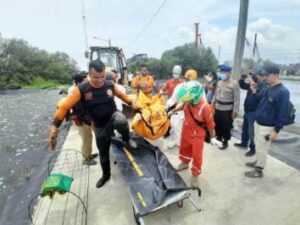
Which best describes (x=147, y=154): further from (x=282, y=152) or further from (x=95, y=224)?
(x=282, y=152)

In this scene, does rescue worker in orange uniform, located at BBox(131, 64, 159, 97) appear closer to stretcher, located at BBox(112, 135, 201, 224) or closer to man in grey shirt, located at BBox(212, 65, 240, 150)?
man in grey shirt, located at BBox(212, 65, 240, 150)

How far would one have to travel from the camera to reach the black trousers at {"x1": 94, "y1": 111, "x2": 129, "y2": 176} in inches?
86.5

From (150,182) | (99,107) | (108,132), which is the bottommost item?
(150,182)

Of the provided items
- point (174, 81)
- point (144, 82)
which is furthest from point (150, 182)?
point (144, 82)

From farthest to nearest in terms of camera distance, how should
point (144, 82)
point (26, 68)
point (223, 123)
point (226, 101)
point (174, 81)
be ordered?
point (26, 68) < point (144, 82) < point (174, 81) < point (223, 123) < point (226, 101)

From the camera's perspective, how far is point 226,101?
335 cm

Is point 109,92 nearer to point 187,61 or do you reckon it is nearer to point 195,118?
point 195,118

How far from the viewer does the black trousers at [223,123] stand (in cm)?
344

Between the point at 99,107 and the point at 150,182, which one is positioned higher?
the point at 99,107

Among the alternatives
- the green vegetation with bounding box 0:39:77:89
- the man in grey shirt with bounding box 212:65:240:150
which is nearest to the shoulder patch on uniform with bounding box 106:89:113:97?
the man in grey shirt with bounding box 212:65:240:150

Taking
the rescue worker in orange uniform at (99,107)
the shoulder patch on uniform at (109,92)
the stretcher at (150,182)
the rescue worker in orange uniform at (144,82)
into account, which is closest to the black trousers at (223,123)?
the stretcher at (150,182)

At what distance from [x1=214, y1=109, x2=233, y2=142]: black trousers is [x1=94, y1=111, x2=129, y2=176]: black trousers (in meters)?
1.82

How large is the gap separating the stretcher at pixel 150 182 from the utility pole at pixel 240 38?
301 cm

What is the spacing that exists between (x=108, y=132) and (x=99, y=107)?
0.32 m
